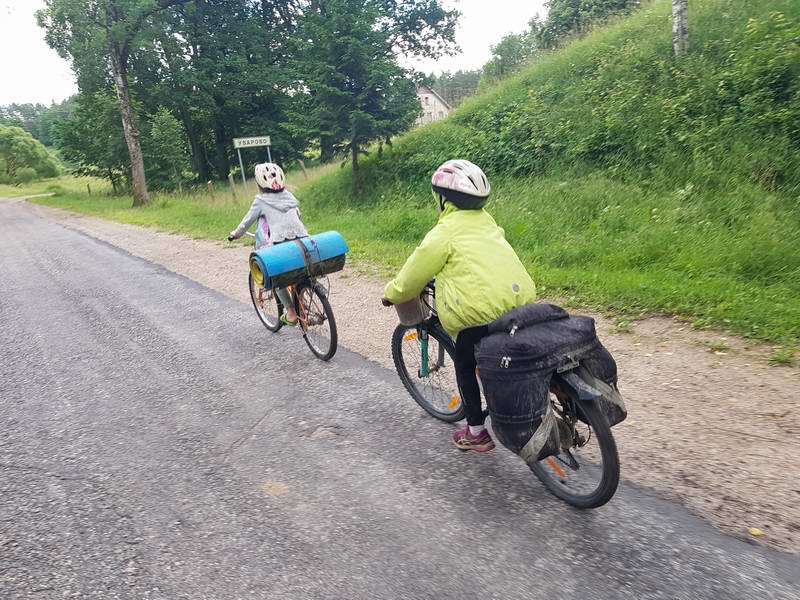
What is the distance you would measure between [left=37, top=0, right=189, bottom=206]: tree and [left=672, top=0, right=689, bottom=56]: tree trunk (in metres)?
20.1

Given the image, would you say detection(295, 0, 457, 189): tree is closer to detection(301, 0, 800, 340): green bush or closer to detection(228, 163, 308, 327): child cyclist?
detection(301, 0, 800, 340): green bush

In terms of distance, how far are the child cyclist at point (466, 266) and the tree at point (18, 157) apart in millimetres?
83577

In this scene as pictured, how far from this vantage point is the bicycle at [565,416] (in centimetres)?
251

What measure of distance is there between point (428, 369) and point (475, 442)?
0.75m

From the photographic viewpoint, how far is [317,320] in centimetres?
520

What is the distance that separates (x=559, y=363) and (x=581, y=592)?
3.13 ft

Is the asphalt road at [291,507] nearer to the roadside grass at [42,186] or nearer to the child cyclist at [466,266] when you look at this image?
the child cyclist at [466,266]

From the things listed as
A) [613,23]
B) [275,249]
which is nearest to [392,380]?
[275,249]

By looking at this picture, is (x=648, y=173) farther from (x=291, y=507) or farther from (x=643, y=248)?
(x=291, y=507)

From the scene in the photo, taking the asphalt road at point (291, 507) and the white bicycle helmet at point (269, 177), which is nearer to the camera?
the asphalt road at point (291, 507)

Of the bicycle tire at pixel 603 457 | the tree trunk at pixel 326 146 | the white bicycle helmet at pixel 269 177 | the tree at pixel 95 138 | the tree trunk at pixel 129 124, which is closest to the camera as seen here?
the bicycle tire at pixel 603 457

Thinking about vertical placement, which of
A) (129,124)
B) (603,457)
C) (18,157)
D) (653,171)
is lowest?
(603,457)

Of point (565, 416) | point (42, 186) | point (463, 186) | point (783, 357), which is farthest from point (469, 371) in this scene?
point (42, 186)

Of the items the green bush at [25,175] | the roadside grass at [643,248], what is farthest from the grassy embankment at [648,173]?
the green bush at [25,175]
